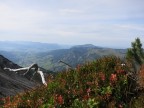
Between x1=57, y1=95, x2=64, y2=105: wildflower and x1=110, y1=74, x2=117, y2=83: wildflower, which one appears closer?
x1=57, y1=95, x2=64, y2=105: wildflower

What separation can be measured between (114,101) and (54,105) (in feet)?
5.87

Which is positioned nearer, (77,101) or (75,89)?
(77,101)

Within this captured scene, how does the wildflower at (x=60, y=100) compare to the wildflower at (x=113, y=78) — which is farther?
the wildflower at (x=113, y=78)

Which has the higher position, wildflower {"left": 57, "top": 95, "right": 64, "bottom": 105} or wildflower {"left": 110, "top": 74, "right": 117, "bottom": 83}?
wildflower {"left": 110, "top": 74, "right": 117, "bottom": 83}

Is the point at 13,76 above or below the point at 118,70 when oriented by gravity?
below

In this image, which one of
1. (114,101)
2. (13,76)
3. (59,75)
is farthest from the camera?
(13,76)

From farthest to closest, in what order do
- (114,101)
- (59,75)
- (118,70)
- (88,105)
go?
1. (59,75)
2. (118,70)
3. (114,101)
4. (88,105)

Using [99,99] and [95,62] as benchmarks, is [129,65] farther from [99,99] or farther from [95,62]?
[99,99]

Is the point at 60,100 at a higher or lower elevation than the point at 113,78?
lower

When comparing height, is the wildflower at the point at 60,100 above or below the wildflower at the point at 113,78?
below

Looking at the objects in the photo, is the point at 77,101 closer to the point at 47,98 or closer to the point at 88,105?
the point at 88,105

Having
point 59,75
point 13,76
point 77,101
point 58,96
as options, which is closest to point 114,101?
point 77,101

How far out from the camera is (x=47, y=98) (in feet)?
29.3

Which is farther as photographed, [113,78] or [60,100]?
[113,78]
